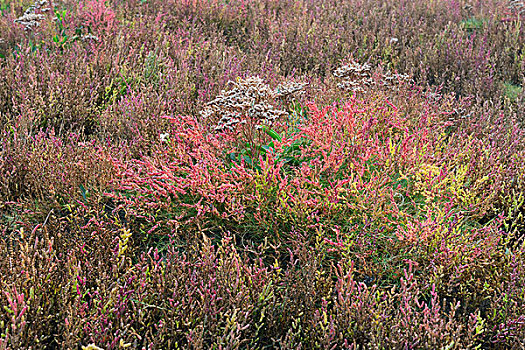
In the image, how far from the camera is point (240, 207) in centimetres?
258

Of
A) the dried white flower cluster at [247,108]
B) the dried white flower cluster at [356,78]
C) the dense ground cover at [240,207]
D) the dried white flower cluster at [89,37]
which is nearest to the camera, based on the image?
the dense ground cover at [240,207]

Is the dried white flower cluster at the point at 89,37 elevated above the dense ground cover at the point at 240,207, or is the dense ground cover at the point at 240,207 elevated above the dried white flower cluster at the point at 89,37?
the dried white flower cluster at the point at 89,37

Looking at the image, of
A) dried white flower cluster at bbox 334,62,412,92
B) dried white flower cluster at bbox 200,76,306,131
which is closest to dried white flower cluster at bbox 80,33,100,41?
dried white flower cluster at bbox 200,76,306,131

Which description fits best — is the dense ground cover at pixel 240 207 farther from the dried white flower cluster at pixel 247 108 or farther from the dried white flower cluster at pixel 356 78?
the dried white flower cluster at pixel 356 78

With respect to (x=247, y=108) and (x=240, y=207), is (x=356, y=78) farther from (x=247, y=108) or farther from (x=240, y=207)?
(x=240, y=207)

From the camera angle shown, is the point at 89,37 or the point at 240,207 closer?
the point at 240,207

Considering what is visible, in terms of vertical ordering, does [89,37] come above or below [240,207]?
above

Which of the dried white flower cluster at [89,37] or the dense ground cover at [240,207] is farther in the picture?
the dried white flower cluster at [89,37]

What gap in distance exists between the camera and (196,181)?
8.50ft

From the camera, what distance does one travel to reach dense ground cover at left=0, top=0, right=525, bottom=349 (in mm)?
1989

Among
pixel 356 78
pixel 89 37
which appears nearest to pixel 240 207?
pixel 356 78

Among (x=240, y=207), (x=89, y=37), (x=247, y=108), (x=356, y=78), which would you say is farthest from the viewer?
(x=89, y=37)

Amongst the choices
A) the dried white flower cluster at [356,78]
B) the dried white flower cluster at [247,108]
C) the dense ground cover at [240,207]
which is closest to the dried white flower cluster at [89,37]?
the dense ground cover at [240,207]

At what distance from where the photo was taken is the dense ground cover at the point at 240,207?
1989 mm
